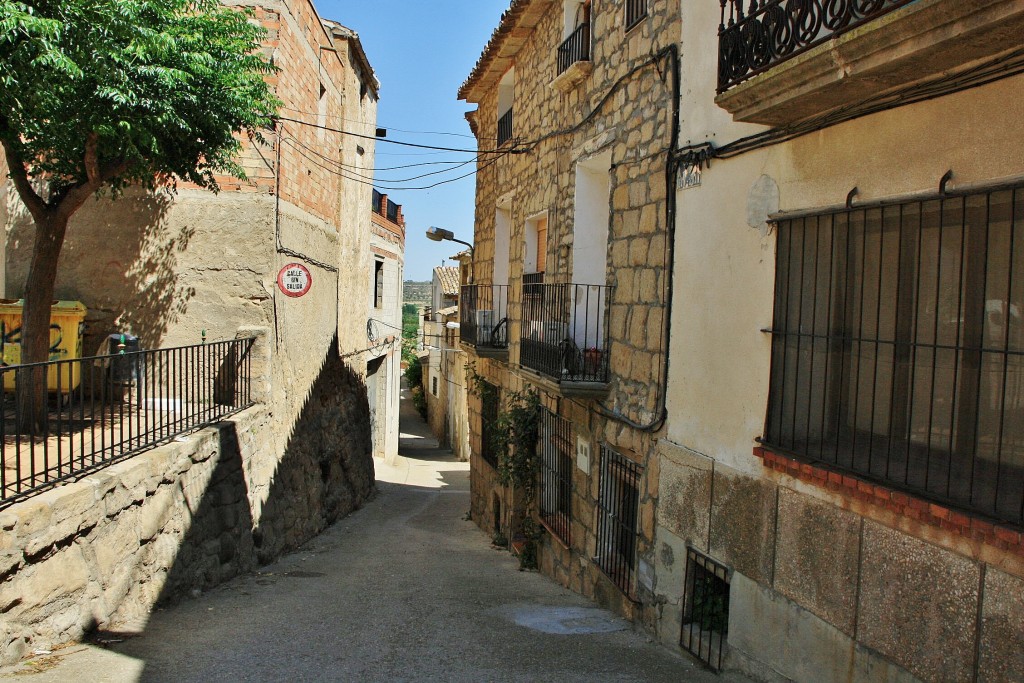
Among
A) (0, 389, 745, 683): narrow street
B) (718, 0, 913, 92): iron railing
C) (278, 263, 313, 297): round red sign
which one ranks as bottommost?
(0, 389, 745, 683): narrow street

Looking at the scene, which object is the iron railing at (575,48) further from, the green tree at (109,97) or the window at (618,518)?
the window at (618,518)

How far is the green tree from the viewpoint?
19.5ft

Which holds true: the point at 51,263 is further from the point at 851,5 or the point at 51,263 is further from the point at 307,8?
Result: the point at 851,5

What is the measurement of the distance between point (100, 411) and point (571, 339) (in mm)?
5049

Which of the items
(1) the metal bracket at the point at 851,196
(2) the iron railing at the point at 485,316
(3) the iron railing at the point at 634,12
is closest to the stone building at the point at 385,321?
(2) the iron railing at the point at 485,316

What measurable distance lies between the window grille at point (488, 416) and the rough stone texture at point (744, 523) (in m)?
6.59

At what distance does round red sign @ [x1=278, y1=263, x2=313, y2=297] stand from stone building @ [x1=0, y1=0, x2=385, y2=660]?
11cm

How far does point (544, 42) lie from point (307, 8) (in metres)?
4.02

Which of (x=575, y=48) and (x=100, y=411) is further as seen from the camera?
(x=100, y=411)

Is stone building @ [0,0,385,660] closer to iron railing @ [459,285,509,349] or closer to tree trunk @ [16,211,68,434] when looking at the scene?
tree trunk @ [16,211,68,434]

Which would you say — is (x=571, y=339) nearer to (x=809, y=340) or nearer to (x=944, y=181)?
(x=809, y=340)

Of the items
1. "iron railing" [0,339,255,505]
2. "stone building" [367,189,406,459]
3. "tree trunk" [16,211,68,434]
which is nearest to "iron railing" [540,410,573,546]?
"iron railing" [0,339,255,505]

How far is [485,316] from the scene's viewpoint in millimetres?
10945

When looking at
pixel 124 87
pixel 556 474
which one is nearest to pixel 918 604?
pixel 556 474
